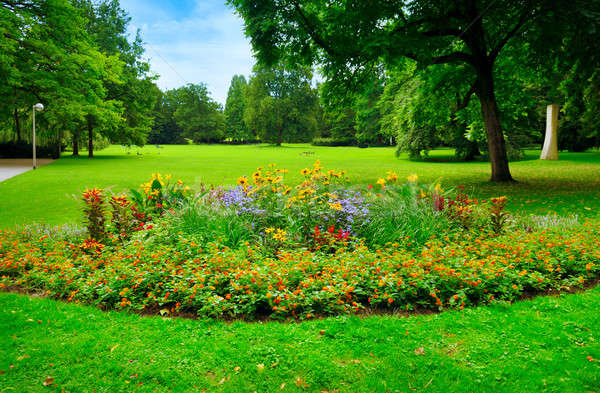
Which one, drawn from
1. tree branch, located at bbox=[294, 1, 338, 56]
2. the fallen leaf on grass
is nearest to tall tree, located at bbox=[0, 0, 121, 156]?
tree branch, located at bbox=[294, 1, 338, 56]

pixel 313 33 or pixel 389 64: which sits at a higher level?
pixel 313 33

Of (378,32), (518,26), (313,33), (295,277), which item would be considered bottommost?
(295,277)

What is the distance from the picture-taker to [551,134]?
2344 cm

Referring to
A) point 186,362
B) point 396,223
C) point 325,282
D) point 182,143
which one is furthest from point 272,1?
point 182,143

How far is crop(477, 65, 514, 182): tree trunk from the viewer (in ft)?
41.2

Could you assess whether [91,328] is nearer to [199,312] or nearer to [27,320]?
[27,320]

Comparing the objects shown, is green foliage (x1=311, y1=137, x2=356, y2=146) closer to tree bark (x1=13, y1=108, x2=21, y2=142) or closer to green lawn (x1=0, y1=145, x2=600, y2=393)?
tree bark (x1=13, y1=108, x2=21, y2=142)

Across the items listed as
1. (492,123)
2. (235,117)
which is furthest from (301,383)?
(235,117)

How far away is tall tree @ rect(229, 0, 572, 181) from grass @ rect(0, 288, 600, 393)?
350 inches

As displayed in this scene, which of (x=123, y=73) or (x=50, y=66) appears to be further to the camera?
(x=123, y=73)

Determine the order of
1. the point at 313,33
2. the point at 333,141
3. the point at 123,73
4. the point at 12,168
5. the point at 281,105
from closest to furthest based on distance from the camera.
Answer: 1. the point at 313,33
2. the point at 12,168
3. the point at 123,73
4. the point at 281,105
5. the point at 333,141

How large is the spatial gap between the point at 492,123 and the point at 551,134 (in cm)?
1454

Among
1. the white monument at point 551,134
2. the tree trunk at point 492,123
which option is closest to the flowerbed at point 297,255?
the tree trunk at point 492,123

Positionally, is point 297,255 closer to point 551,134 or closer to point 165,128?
point 551,134
